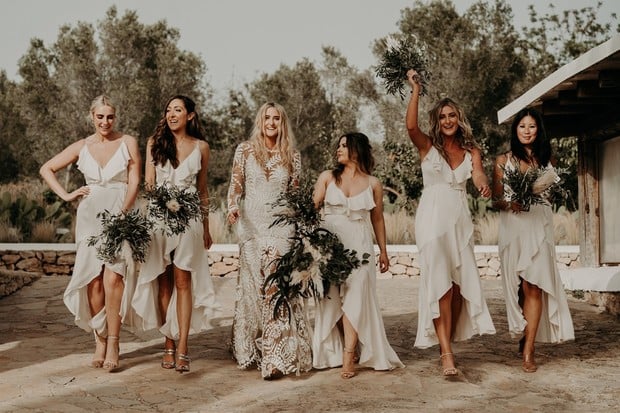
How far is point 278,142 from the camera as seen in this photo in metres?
7.11

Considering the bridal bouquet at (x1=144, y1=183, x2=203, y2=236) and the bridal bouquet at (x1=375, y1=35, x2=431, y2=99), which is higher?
the bridal bouquet at (x1=375, y1=35, x2=431, y2=99)

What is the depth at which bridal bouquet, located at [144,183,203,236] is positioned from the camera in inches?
262

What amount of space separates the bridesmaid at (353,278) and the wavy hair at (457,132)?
1.91 ft

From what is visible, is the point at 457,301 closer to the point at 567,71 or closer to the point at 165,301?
the point at 165,301

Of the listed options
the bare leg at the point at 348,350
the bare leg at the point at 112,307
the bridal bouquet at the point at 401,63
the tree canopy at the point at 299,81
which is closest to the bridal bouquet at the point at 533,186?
the bridal bouquet at the point at 401,63

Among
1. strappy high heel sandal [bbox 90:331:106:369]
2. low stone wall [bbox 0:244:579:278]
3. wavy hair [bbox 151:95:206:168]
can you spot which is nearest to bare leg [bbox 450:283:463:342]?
wavy hair [bbox 151:95:206:168]

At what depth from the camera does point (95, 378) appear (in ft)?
21.9

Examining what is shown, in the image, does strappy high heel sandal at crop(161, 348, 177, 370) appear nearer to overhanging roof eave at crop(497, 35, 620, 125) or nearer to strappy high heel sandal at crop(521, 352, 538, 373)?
strappy high heel sandal at crop(521, 352, 538, 373)

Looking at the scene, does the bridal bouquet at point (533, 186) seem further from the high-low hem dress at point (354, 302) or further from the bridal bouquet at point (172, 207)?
the bridal bouquet at point (172, 207)

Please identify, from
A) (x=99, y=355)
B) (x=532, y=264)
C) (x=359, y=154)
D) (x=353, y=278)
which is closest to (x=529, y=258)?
(x=532, y=264)

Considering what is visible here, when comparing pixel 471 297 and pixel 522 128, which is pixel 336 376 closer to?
pixel 471 297

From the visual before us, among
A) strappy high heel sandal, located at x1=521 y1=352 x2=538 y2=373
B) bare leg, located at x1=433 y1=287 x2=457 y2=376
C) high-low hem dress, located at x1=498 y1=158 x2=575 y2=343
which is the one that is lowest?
strappy high heel sandal, located at x1=521 y1=352 x2=538 y2=373

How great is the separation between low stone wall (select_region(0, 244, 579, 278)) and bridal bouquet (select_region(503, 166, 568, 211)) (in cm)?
939

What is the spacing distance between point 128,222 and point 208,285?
979 mm
